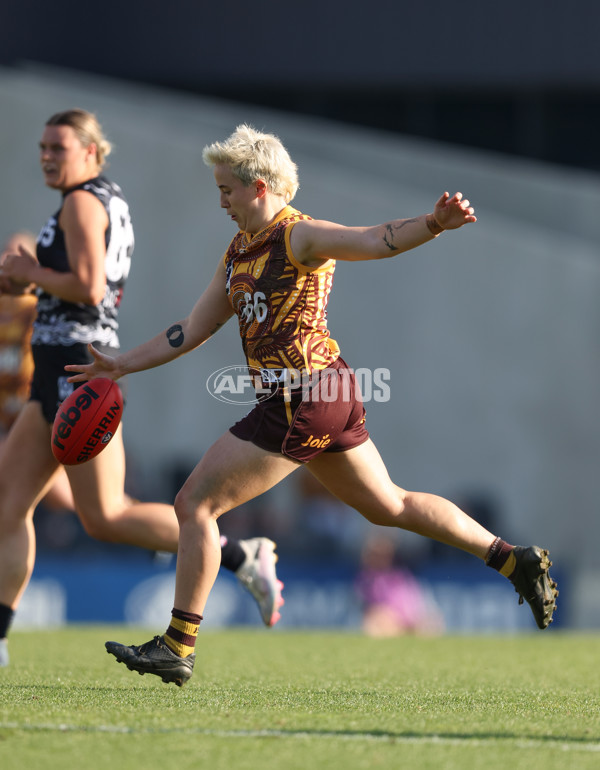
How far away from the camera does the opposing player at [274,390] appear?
4344 millimetres

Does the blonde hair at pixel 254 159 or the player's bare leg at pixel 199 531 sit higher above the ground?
the blonde hair at pixel 254 159

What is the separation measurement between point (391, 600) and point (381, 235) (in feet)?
26.5

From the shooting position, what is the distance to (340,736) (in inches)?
137

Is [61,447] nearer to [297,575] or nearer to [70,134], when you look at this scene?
[70,134]

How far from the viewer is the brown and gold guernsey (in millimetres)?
4398

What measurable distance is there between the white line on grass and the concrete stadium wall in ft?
41.0

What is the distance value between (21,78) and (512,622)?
10.4 meters

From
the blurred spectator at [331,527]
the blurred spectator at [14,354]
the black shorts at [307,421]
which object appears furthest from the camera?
the blurred spectator at [331,527]

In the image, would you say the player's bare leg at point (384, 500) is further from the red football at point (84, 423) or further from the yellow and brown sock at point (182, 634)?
the red football at point (84, 423)

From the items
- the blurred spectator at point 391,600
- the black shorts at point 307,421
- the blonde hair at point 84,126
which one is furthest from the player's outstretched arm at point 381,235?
the blurred spectator at point 391,600

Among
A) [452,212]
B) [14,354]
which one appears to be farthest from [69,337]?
[14,354]

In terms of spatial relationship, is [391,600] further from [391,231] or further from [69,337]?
[391,231]

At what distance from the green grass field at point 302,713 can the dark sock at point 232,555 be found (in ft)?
1.58

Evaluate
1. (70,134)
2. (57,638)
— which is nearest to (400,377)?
(57,638)
